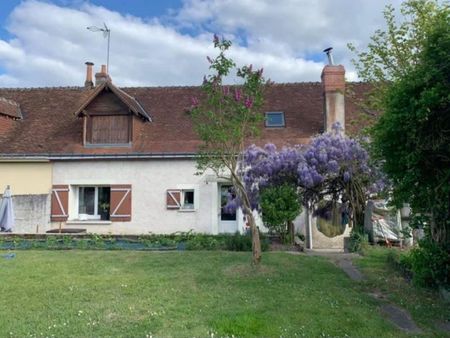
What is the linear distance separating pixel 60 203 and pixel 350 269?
1207cm

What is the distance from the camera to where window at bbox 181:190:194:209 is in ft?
53.5

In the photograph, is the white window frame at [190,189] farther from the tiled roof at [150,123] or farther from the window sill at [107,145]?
the window sill at [107,145]

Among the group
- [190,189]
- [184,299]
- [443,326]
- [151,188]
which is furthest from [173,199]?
[443,326]

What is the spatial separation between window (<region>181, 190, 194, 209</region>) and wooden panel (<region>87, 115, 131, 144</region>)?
3.38 metres

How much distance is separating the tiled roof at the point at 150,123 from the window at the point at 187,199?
160cm

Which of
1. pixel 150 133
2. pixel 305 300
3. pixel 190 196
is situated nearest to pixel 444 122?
pixel 305 300

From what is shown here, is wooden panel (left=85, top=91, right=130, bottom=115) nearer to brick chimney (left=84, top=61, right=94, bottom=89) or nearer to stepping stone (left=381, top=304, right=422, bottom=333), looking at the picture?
brick chimney (left=84, top=61, right=94, bottom=89)

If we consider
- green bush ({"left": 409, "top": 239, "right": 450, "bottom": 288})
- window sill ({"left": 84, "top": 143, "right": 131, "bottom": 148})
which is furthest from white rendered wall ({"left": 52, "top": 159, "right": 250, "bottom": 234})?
green bush ({"left": 409, "top": 239, "right": 450, "bottom": 288})

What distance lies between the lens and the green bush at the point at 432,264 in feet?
18.9

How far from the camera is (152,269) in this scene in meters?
8.19

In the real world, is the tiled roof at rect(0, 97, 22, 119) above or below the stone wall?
above

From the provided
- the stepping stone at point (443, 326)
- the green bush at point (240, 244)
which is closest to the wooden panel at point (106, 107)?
the green bush at point (240, 244)

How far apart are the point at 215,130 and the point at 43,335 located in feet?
14.6

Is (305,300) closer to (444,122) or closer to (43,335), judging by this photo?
(444,122)
